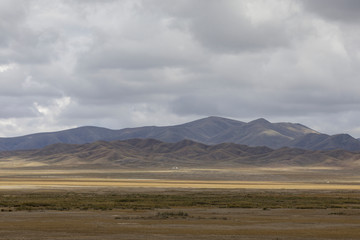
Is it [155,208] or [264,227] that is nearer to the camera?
[264,227]

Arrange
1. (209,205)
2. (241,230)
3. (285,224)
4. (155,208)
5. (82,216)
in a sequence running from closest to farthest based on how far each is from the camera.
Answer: (241,230), (285,224), (82,216), (155,208), (209,205)

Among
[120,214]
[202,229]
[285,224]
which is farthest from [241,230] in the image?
[120,214]

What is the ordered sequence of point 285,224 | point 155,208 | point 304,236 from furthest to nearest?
point 155,208 < point 285,224 < point 304,236

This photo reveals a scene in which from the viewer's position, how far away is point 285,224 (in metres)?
44.8

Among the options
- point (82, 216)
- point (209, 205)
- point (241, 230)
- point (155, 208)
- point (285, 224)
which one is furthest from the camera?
point (209, 205)

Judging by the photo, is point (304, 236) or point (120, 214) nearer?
point (304, 236)

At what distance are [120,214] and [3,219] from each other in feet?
33.9

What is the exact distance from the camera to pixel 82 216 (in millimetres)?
49875

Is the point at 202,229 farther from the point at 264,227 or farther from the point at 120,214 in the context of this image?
the point at 120,214

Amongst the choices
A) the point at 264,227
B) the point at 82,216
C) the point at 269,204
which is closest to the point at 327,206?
the point at 269,204

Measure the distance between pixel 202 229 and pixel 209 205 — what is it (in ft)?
78.0

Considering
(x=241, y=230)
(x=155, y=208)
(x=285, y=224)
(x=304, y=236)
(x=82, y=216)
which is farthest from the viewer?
A: (x=155, y=208)

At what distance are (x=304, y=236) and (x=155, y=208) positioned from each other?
82.6ft

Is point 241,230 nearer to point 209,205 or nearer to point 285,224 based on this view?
point 285,224
